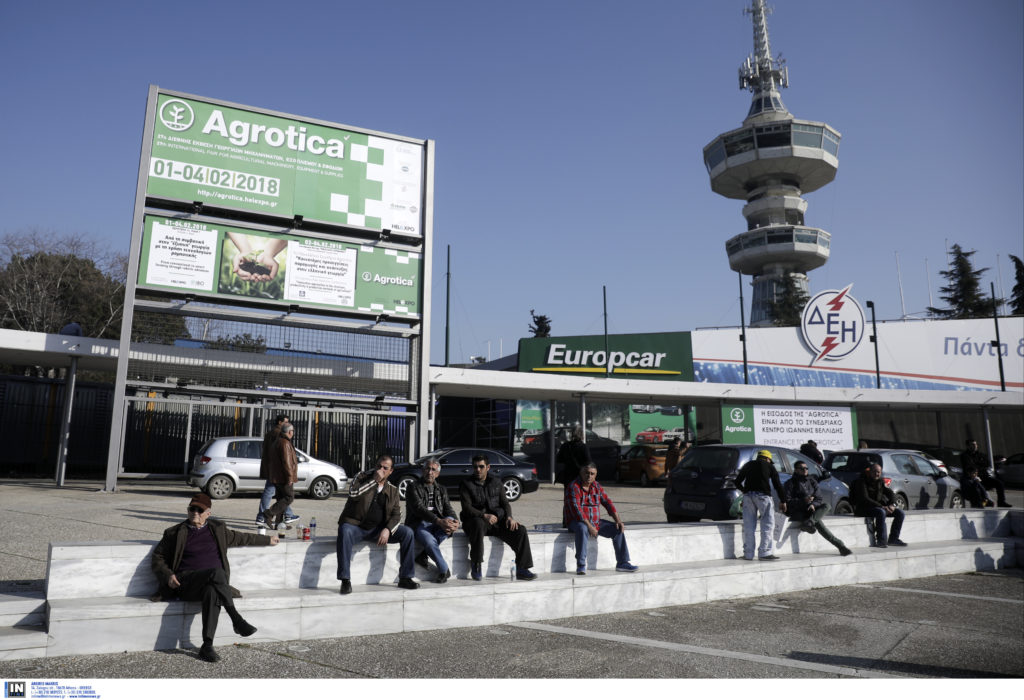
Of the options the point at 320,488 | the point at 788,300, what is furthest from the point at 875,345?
the point at 788,300

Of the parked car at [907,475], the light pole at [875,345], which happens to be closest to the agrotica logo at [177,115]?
the parked car at [907,475]

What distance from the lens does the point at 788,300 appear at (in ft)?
256

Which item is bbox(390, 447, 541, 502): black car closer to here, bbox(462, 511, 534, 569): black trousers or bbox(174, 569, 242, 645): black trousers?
bbox(462, 511, 534, 569): black trousers

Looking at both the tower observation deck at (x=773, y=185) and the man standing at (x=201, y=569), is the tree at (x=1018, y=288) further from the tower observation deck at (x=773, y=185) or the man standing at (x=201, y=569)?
the man standing at (x=201, y=569)

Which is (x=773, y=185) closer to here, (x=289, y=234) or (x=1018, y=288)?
(x=1018, y=288)

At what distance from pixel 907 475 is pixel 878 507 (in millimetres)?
3835

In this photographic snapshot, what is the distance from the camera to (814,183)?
77688mm

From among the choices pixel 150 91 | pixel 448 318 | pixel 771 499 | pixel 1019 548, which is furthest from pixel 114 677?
pixel 448 318

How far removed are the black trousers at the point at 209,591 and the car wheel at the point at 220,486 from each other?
921 centimetres

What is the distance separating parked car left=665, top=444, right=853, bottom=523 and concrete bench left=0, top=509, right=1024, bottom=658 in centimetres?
112

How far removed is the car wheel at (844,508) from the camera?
11875 mm

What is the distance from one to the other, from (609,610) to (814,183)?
79.8 meters

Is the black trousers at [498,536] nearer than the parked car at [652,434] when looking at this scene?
Yes
